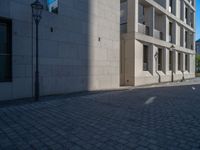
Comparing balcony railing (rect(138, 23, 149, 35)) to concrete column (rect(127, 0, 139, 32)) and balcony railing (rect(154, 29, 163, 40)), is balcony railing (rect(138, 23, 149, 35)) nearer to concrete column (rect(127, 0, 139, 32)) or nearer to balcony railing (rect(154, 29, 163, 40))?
concrete column (rect(127, 0, 139, 32))

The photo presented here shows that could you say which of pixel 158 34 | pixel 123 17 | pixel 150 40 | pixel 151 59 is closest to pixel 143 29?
pixel 150 40

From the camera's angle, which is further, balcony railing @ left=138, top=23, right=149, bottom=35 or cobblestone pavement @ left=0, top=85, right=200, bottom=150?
balcony railing @ left=138, top=23, right=149, bottom=35

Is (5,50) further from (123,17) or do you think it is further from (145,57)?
(145,57)

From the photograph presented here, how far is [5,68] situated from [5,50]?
870mm

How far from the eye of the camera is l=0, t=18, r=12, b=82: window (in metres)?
9.07

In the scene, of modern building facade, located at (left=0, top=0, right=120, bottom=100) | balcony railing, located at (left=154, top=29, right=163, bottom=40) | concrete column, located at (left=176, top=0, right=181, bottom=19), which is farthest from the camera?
concrete column, located at (left=176, top=0, right=181, bottom=19)

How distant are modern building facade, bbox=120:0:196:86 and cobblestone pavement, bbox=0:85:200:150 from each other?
11.4 metres

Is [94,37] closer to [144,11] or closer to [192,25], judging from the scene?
[144,11]

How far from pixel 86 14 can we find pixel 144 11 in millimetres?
10846

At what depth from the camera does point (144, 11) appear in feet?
70.3

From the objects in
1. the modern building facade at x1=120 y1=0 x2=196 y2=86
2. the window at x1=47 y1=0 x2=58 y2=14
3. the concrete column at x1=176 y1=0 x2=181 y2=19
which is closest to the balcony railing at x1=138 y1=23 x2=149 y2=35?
the modern building facade at x1=120 y1=0 x2=196 y2=86

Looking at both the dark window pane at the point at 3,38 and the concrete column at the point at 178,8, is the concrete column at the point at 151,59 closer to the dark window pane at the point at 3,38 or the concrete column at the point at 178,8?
the concrete column at the point at 178,8

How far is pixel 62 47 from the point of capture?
37.2ft

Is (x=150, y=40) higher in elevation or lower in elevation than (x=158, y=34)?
lower
